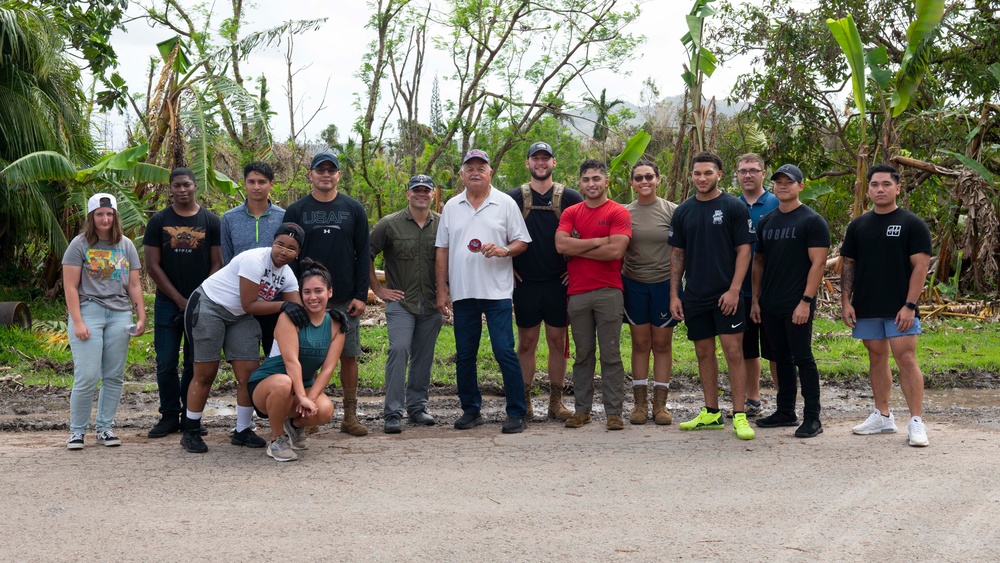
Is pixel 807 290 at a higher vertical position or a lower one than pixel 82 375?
higher

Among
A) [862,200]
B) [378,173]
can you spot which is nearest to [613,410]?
[862,200]

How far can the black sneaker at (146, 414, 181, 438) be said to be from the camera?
22.7 ft

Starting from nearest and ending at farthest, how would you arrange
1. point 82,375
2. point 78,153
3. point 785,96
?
point 82,375 → point 78,153 → point 785,96

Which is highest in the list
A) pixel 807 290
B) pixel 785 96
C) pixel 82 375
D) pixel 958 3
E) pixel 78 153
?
pixel 958 3

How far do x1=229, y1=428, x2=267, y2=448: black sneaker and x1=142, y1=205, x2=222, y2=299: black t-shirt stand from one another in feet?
3.86

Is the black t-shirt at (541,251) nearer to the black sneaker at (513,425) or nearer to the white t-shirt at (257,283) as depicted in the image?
the black sneaker at (513,425)

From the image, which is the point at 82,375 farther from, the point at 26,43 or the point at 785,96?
the point at 785,96

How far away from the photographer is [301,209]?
6875 millimetres

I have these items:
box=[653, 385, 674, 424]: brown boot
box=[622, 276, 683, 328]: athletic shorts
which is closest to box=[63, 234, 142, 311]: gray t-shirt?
box=[622, 276, 683, 328]: athletic shorts

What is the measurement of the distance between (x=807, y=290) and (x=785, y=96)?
12.9m

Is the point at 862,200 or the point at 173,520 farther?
the point at 862,200

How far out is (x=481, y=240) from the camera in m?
6.96

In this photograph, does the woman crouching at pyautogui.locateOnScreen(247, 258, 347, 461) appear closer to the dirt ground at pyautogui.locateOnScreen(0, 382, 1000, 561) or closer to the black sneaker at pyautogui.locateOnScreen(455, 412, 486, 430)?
the dirt ground at pyautogui.locateOnScreen(0, 382, 1000, 561)

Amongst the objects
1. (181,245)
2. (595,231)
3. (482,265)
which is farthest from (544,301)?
(181,245)
